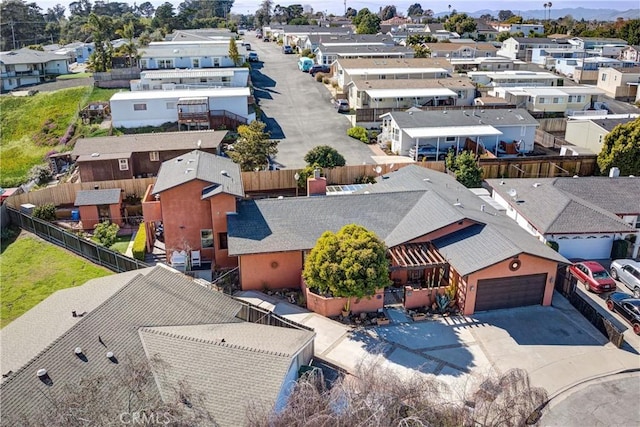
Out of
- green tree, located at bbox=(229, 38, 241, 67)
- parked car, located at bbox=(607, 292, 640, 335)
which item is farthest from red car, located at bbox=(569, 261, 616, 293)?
green tree, located at bbox=(229, 38, 241, 67)

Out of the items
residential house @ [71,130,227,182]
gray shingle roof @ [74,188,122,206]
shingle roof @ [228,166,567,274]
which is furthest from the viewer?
residential house @ [71,130,227,182]

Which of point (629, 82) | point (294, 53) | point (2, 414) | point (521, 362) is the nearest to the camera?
point (2, 414)

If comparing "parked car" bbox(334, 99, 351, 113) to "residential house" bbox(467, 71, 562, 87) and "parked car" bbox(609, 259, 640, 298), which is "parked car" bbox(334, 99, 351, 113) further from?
"parked car" bbox(609, 259, 640, 298)

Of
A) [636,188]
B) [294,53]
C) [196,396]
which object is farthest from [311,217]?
[294,53]

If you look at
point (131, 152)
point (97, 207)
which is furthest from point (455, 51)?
point (97, 207)

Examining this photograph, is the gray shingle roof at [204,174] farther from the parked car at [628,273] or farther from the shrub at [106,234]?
the parked car at [628,273]

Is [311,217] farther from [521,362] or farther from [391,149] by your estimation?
[391,149]

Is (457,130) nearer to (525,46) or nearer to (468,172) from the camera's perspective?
(468,172)
